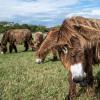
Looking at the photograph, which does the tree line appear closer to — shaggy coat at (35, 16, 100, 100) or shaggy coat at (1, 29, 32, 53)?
shaggy coat at (1, 29, 32, 53)

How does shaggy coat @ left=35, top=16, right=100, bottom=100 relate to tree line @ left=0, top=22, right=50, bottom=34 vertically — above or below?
above

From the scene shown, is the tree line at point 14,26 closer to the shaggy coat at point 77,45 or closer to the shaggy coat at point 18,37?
the shaggy coat at point 18,37

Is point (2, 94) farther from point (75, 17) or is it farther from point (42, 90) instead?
point (75, 17)

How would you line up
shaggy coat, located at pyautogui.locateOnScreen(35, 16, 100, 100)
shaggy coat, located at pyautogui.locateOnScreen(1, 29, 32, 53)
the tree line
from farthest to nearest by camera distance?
the tree line
shaggy coat, located at pyautogui.locateOnScreen(1, 29, 32, 53)
shaggy coat, located at pyautogui.locateOnScreen(35, 16, 100, 100)

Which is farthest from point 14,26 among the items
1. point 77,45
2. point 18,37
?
point 77,45

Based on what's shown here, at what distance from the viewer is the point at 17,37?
27281 millimetres

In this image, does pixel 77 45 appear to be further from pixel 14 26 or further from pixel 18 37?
pixel 14 26

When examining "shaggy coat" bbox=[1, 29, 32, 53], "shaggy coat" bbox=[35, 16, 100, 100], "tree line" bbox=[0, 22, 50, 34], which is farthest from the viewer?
"tree line" bbox=[0, 22, 50, 34]

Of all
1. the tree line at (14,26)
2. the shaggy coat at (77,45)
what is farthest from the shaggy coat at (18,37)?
the tree line at (14,26)

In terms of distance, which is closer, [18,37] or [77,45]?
[77,45]

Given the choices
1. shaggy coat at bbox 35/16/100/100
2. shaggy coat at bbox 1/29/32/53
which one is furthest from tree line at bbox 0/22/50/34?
shaggy coat at bbox 35/16/100/100

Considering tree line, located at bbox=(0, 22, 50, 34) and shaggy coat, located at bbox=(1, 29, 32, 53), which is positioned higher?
shaggy coat, located at bbox=(1, 29, 32, 53)

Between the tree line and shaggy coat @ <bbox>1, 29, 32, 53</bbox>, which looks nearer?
shaggy coat @ <bbox>1, 29, 32, 53</bbox>

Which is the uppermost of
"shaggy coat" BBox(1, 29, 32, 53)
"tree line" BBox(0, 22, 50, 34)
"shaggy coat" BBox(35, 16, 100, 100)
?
"shaggy coat" BBox(35, 16, 100, 100)
